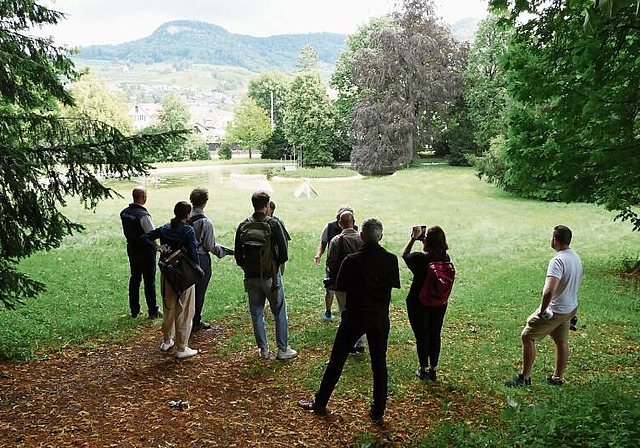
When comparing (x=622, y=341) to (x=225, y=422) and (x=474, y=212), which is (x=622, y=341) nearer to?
(x=225, y=422)

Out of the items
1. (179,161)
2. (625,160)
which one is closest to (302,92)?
(179,161)

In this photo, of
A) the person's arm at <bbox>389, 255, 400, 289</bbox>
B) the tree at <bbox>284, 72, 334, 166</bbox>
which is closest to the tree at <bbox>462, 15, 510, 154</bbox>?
the tree at <bbox>284, 72, 334, 166</bbox>

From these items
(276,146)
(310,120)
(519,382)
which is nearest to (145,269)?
(519,382)

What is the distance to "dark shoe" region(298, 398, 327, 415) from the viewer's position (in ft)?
15.2

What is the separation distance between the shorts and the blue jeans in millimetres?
2500

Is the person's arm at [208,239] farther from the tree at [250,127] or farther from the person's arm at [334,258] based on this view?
the tree at [250,127]

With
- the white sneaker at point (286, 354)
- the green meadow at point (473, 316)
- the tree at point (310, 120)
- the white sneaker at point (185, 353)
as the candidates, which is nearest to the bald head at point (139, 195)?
the green meadow at point (473, 316)

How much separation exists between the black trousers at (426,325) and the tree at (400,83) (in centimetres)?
3042

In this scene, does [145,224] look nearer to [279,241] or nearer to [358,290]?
[279,241]

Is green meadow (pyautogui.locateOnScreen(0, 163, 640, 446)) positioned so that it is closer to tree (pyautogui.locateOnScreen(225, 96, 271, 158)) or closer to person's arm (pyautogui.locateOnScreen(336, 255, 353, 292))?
person's arm (pyautogui.locateOnScreen(336, 255, 353, 292))

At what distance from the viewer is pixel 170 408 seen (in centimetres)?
471

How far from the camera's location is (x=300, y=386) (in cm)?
528

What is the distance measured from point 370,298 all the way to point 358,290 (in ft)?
0.38

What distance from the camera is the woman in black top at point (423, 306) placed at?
5125 mm
